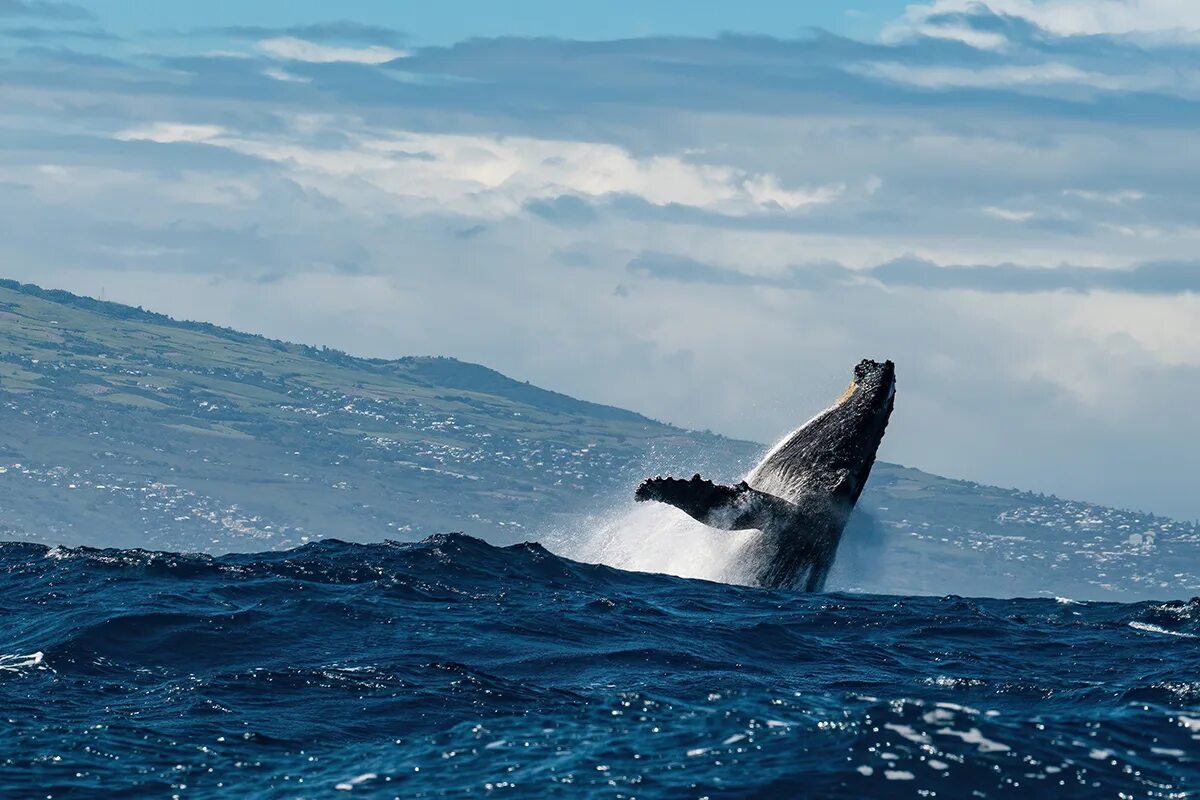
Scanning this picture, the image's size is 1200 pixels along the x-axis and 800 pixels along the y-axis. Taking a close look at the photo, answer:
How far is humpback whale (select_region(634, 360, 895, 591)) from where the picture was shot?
27953 millimetres

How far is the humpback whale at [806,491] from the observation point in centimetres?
2795

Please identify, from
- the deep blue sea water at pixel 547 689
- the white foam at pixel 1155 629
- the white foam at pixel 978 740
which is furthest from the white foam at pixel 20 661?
the white foam at pixel 1155 629

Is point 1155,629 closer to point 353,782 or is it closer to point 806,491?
point 806,491

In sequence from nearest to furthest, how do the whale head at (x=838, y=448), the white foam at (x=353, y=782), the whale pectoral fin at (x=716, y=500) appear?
the white foam at (x=353, y=782) < the whale pectoral fin at (x=716, y=500) < the whale head at (x=838, y=448)

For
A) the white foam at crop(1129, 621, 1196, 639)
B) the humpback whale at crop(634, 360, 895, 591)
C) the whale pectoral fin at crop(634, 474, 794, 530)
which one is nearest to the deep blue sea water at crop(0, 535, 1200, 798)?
the white foam at crop(1129, 621, 1196, 639)

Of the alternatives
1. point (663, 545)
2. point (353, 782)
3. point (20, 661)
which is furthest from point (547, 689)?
point (663, 545)

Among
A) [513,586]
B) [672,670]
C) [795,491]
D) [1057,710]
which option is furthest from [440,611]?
[1057,710]

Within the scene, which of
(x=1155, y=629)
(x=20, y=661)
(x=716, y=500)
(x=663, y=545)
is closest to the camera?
(x=20, y=661)

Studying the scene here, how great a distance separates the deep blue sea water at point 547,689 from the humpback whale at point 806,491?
3.47 feet

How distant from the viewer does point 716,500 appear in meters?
27.7

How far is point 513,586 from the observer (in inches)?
1122

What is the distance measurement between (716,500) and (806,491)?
8.09 feet

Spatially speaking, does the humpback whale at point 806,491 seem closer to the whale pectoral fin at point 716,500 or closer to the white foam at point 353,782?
the whale pectoral fin at point 716,500

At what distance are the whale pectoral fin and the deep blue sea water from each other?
4.30 feet
